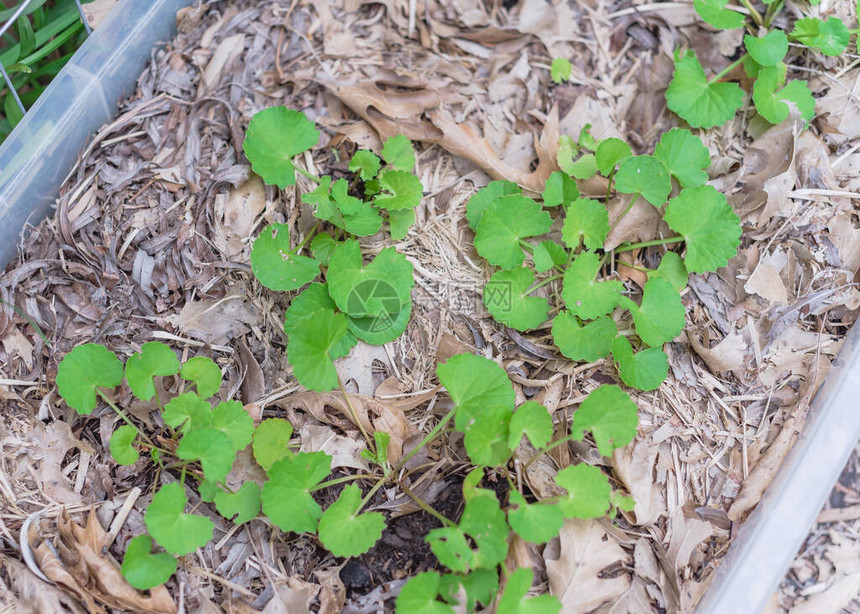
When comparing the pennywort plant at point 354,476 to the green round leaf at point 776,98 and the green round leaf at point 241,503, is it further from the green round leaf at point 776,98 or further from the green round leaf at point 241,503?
the green round leaf at point 776,98

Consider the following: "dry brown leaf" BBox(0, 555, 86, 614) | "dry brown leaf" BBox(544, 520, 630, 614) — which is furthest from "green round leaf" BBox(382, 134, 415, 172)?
"dry brown leaf" BBox(0, 555, 86, 614)

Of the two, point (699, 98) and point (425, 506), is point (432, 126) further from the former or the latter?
point (425, 506)

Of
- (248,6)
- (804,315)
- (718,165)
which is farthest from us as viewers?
(248,6)

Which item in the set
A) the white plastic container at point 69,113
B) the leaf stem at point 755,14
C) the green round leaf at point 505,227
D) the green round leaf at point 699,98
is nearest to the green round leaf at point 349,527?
the green round leaf at point 505,227

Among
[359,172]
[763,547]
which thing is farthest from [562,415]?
[359,172]

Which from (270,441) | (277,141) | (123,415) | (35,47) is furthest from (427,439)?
(35,47)

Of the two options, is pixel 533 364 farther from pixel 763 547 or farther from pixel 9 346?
pixel 9 346

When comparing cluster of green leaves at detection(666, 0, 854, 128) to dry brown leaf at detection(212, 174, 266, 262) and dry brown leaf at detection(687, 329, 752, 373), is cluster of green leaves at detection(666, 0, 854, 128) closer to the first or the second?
dry brown leaf at detection(687, 329, 752, 373)
